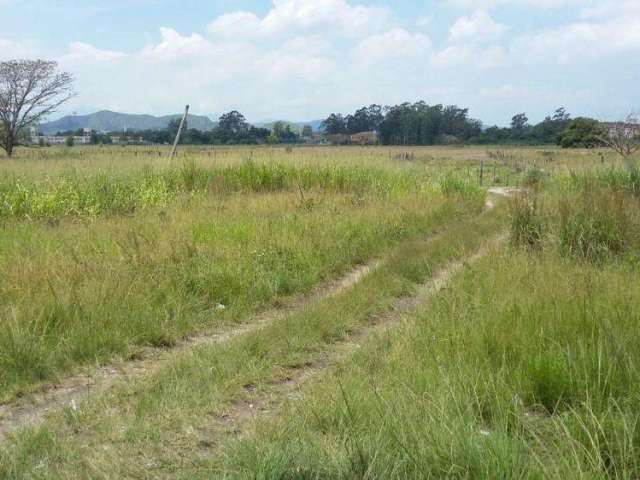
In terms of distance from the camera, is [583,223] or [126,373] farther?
[583,223]

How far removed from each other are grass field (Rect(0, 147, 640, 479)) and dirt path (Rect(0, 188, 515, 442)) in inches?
0.9

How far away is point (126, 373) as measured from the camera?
4594 millimetres

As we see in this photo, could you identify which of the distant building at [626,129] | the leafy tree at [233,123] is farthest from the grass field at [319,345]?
the leafy tree at [233,123]

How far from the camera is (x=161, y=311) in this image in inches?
225

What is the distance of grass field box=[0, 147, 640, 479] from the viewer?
2.96 metres

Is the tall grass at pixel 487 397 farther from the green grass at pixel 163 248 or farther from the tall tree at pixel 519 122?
the tall tree at pixel 519 122

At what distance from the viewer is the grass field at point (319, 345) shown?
2.96 metres

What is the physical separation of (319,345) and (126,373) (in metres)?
1.60

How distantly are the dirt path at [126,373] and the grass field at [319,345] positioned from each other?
23 mm

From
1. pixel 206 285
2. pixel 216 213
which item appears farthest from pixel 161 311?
pixel 216 213

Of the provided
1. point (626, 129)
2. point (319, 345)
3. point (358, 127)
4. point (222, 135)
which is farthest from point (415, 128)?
point (319, 345)

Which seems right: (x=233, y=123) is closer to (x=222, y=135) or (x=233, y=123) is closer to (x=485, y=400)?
(x=222, y=135)

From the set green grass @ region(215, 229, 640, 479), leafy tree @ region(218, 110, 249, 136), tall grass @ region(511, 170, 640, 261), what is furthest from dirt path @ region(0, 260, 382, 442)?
leafy tree @ region(218, 110, 249, 136)

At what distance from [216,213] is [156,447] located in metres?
7.64
